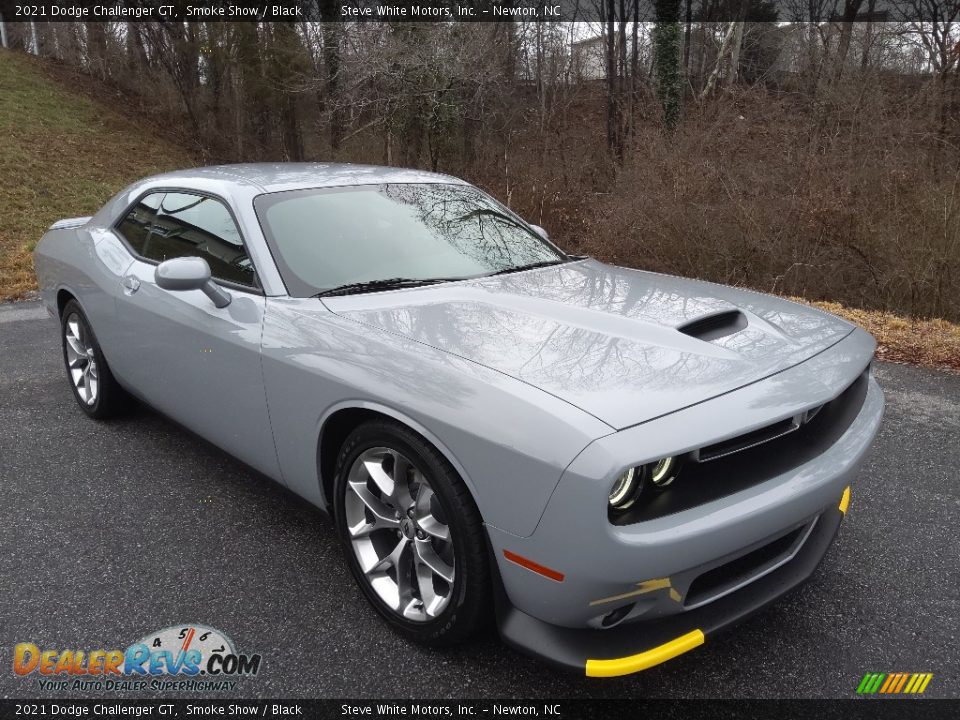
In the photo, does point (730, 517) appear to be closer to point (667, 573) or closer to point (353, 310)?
point (667, 573)

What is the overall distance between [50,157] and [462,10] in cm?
1044

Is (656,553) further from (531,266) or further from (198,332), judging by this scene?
(198,332)

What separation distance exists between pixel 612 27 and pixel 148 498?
17.0 meters

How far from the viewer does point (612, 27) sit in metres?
17.1

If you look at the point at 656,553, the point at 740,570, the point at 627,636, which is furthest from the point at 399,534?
the point at 740,570

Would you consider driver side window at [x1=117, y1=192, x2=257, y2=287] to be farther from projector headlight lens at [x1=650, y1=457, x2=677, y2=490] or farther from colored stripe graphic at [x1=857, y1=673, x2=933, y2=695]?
colored stripe graphic at [x1=857, y1=673, x2=933, y2=695]

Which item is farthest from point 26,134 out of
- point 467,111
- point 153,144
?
point 467,111

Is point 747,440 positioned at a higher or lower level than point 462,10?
lower

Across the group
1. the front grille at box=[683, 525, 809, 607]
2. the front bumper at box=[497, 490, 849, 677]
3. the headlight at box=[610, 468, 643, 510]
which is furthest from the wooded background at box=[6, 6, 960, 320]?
the headlight at box=[610, 468, 643, 510]

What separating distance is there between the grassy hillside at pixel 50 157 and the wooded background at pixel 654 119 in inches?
69.5

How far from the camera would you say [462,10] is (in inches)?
618

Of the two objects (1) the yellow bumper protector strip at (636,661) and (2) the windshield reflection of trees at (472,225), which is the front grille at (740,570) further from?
(2) the windshield reflection of trees at (472,225)

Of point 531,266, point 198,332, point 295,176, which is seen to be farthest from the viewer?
point 295,176

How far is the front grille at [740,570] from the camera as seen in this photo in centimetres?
194
